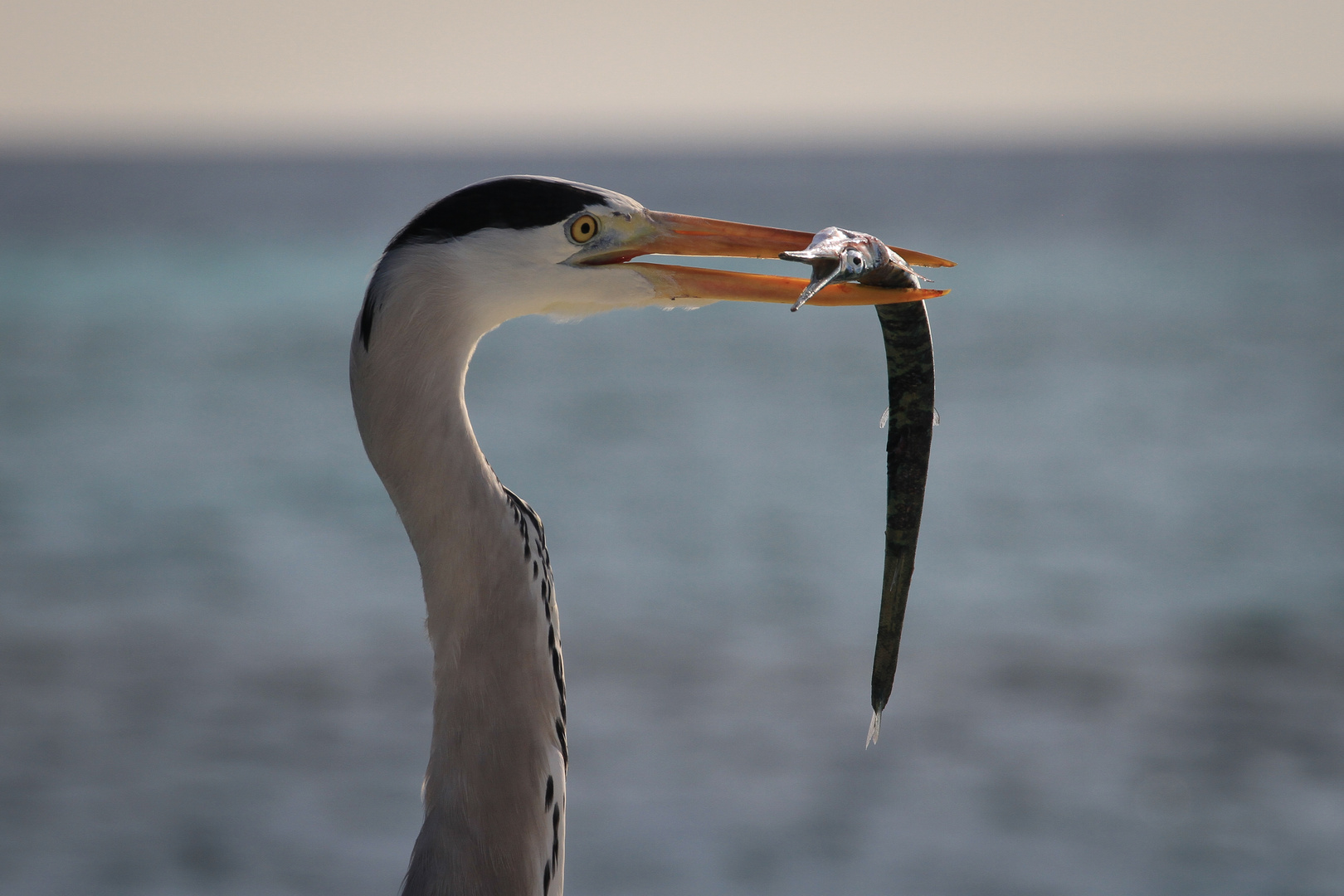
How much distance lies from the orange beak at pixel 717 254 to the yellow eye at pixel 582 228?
1.6 inches

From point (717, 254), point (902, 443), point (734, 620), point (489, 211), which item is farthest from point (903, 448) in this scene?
point (734, 620)

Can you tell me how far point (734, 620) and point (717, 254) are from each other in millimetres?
5854

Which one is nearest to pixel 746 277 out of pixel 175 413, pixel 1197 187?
pixel 175 413

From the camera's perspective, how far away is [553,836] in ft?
6.56

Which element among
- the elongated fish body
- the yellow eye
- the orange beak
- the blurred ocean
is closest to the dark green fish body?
the elongated fish body

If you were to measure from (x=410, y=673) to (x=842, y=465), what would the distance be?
6427 mm

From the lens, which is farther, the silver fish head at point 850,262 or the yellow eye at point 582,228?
the yellow eye at point 582,228

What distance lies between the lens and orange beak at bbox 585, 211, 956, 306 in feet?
6.52

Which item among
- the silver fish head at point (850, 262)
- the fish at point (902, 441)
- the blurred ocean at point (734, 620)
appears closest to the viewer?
the silver fish head at point (850, 262)

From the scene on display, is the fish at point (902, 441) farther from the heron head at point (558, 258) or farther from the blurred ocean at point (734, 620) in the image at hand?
the blurred ocean at point (734, 620)

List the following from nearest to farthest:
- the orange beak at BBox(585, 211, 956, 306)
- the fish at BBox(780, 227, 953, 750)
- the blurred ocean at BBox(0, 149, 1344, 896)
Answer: the fish at BBox(780, 227, 953, 750), the orange beak at BBox(585, 211, 956, 306), the blurred ocean at BBox(0, 149, 1344, 896)

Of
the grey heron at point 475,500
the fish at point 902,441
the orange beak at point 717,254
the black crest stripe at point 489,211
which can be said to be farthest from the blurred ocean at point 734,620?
the black crest stripe at point 489,211

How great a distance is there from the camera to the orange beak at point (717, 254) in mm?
1986

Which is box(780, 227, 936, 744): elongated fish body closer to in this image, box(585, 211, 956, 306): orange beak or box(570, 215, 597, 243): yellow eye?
box(585, 211, 956, 306): orange beak
